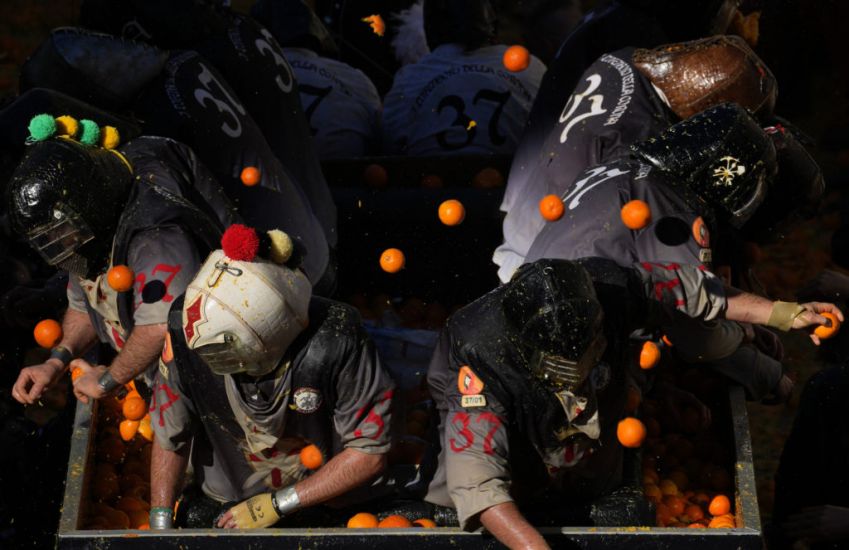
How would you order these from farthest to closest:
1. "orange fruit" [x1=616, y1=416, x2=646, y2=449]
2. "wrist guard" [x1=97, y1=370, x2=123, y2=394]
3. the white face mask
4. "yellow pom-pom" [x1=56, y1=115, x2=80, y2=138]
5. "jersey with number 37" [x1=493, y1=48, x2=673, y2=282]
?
"jersey with number 37" [x1=493, y1=48, x2=673, y2=282], "yellow pom-pom" [x1=56, y1=115, x2=80, y2=138], "wrist guard" [x1=97, y1=370, x2=123, y2=394], "orange fruit" [x1=616, y1=416, x2=646, y2=449], the white face mask

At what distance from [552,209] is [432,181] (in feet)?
4.76

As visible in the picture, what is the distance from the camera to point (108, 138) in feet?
16.5

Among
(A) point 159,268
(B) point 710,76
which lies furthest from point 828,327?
(A) point 159,268

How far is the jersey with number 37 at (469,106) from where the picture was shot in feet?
22.0

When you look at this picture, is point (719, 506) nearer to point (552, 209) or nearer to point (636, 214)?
point (636, 214)

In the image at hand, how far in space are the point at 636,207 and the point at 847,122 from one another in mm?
4832

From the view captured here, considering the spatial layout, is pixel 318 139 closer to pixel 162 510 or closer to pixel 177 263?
pixel 177 263

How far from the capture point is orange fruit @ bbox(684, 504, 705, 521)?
5.12 m

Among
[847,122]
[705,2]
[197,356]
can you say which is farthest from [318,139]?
[847,122]

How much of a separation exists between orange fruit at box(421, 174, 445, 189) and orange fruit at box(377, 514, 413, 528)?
224 centimetres

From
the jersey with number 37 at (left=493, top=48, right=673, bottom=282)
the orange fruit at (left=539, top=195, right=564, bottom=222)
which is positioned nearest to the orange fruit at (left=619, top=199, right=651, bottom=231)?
the orange fruit at (left=539, top=195, right=564, bottom=222)

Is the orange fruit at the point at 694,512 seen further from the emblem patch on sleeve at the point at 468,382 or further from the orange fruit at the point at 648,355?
the emblem patch on sleeve at the point at 468,382

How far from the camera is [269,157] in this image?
5.81m

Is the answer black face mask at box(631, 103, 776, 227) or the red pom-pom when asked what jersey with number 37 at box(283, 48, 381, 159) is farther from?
the red pom-pom
